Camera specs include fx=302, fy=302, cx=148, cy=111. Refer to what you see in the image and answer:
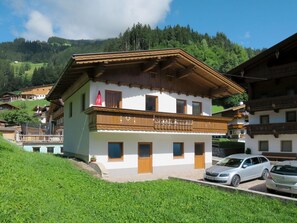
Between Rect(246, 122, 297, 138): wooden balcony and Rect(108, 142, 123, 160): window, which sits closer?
Rect(108, 142, 123, 160): window

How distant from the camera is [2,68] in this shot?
16175 centimetres

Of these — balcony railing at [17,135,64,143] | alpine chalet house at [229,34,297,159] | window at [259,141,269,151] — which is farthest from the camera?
balcony railing at [17,135,64,143]

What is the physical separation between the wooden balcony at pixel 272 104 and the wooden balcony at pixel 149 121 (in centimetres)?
826

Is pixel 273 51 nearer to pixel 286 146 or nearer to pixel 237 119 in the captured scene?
pixel 286 146

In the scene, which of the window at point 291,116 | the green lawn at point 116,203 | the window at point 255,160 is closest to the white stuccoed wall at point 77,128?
the green lawn at point 116,203

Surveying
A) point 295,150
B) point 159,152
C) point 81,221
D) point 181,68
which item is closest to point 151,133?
point 159,152

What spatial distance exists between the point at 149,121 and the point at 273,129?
15.3 metres

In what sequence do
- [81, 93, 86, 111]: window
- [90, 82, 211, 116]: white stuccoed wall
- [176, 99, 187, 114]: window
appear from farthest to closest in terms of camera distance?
1. [176, 99, 187, 114]: window
2. [81, 93, 86, 111]: window
3. [90, 82, 211, 116]: white stuccoed wall

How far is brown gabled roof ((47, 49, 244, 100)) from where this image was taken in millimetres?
15867

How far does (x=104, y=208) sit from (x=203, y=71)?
1394 cm

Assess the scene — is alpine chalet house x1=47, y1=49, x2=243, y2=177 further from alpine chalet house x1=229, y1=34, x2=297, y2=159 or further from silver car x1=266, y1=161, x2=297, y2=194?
alpine chalet house x1=229, y1=34, x2=297, y2=159

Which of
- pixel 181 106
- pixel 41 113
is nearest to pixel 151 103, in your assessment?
pixel 181 106

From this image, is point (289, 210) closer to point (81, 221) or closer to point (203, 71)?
point (81, 221)

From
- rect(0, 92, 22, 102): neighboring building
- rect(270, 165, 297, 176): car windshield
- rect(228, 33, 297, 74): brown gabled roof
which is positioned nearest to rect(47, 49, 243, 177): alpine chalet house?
rect(270, 165, 297, 176): car windshield
